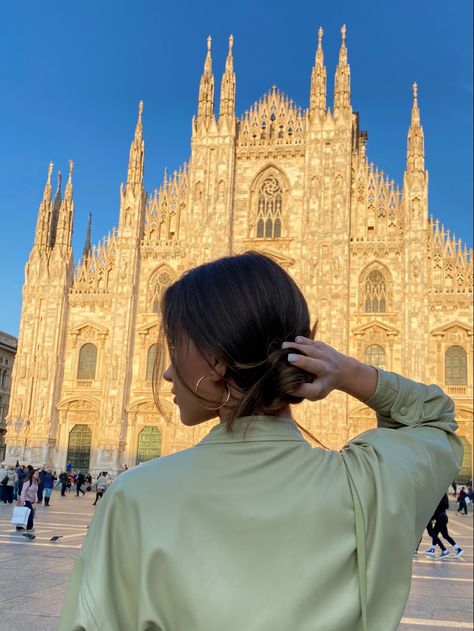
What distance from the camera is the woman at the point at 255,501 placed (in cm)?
111

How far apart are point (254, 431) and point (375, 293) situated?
102 ft

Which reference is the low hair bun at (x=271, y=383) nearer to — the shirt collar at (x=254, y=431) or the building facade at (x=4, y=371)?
A: the shirt collar at (x=254, y=431)

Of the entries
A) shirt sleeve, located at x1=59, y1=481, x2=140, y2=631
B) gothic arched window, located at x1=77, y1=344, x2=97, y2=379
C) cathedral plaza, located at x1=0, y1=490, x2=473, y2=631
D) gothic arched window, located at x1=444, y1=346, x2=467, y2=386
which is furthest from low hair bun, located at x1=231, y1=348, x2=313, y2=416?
gothic arched window, located at x1=77, y1=344, x2=97, y2=379

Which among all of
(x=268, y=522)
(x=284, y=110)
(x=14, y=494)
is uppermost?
(x=284, y=110)

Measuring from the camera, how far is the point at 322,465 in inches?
47.7

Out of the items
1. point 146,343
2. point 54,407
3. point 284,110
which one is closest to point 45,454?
point 54,407

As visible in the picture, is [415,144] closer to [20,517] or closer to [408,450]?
[20,517]

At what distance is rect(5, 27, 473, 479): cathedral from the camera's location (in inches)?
1195

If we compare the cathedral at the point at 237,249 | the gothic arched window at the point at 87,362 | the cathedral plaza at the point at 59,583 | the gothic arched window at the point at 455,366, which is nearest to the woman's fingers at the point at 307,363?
the cathedral plaza at the point at 59,583

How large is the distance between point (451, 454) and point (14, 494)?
24.1m

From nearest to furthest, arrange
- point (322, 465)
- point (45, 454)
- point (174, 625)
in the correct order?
point (174, 625)
point (322, 465)
point (45, 454)

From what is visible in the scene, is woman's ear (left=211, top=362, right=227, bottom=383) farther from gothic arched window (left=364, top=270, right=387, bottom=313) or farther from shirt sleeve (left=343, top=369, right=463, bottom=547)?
gothic arched window (left=364, top=270, right=387, bottom=313)

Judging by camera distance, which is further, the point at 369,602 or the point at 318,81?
the point at 318,81

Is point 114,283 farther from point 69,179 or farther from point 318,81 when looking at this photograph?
point 318,81
